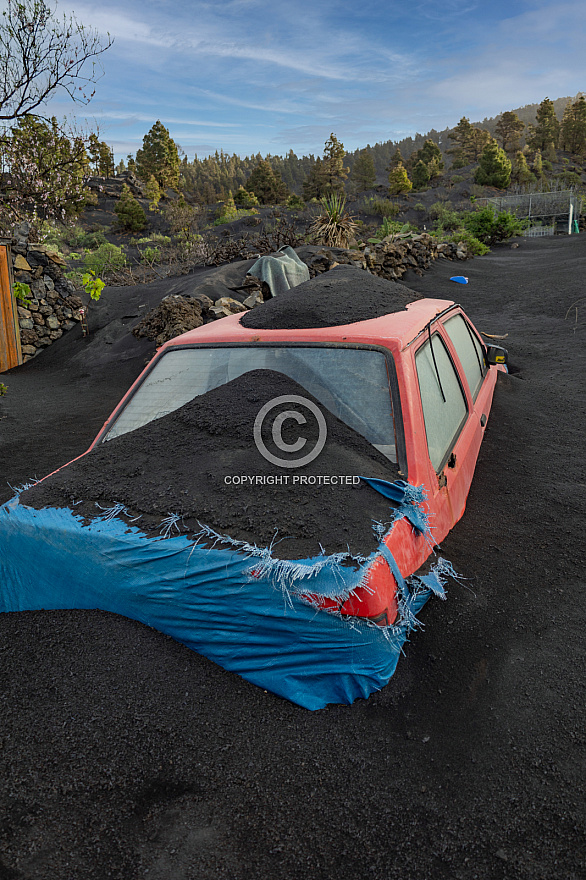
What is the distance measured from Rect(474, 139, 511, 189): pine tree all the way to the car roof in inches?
1718

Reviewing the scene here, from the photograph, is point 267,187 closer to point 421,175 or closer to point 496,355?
point 421,175

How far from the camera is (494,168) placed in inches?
1585

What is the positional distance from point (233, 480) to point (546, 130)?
59866 mm

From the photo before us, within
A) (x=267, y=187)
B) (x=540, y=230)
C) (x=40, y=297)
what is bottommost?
(x=40, y=297)

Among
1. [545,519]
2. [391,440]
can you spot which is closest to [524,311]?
[545,519]

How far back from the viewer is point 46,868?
147 centimetres

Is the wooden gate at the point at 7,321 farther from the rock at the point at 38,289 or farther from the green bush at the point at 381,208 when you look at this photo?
the green bush at the point at 381,208

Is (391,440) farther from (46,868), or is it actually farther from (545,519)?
(46,868)

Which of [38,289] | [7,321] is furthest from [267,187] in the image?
[7,321]

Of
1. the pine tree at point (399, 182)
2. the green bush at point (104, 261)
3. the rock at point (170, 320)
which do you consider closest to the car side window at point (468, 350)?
the rock at point (170, 320)

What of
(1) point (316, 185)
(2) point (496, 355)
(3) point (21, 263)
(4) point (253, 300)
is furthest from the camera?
(1) point (316, 185)

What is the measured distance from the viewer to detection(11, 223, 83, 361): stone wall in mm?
10828

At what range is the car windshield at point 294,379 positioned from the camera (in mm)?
2547

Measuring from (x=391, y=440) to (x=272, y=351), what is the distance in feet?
2.83
